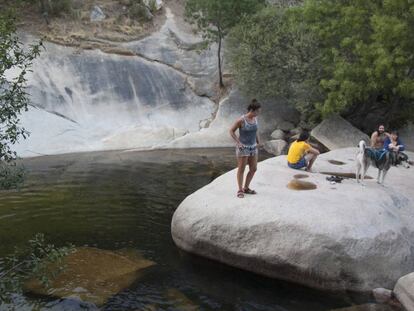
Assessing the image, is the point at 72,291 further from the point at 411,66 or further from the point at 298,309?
the point at 411,66

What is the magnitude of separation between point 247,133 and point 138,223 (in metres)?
4.31

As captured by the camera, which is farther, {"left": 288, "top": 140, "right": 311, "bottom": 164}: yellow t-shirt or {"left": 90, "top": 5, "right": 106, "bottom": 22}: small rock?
{"left": 90, "top": 5, "right": 106, "bottom": 22}: small rock

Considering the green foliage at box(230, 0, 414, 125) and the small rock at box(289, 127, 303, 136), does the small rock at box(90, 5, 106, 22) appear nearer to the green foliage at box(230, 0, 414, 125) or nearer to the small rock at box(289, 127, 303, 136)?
the green foliage at box(230, 0, 414, 125)

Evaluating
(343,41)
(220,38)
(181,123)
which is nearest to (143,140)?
(181,123)

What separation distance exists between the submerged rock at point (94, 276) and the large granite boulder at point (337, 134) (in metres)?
15.7

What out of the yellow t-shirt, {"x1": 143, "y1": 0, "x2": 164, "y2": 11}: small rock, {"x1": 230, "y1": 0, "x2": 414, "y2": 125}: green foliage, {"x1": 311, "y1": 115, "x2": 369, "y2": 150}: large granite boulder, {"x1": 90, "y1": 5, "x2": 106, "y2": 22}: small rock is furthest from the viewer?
{"x1": 143, "y1": 0, "x2": 164, "y2": 11}: small rock

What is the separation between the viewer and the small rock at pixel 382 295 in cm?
823

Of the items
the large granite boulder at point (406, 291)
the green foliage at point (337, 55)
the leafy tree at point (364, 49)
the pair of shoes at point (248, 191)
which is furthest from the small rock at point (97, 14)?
the large granite boulder at point (406, 291)

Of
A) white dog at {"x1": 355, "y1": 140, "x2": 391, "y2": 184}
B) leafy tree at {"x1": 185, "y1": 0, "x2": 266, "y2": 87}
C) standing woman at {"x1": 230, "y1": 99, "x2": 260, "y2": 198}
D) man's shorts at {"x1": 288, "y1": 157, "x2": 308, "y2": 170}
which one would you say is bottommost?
man's shorts at {"x1": 288, "y1": 157, "x2": 308, "y2": 170}

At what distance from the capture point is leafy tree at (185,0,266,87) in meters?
29.7

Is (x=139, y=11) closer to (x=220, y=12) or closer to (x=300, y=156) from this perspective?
(x=220, y=12)

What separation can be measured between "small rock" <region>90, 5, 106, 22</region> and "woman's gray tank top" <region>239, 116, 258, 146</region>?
2608 centimetres

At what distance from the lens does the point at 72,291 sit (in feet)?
27.9

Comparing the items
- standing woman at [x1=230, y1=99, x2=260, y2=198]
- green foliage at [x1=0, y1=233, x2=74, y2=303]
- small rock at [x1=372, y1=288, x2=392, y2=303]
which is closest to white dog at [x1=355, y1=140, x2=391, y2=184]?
standing woman at [x1=230, y1=99, x2=260, y2=198]
